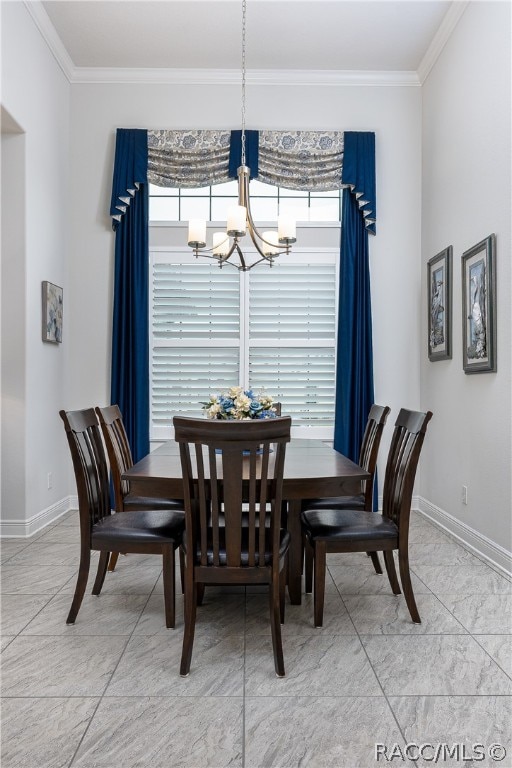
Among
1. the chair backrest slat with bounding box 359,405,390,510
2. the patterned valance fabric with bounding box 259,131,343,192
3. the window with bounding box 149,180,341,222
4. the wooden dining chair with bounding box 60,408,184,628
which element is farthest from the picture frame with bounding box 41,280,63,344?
the chair backrest slat with bounding box 359,405,390,510

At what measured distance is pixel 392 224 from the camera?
4.85 meters

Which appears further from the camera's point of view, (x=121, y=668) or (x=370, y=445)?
(x=370, y=445)

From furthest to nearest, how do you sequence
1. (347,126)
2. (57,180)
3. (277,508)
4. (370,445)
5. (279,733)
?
(347,126), (57,180), (370,445), (277,508), (279,733)

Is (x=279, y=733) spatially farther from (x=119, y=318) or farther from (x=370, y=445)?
(x=119, y=318)

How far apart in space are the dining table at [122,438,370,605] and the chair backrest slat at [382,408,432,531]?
0.63 ft

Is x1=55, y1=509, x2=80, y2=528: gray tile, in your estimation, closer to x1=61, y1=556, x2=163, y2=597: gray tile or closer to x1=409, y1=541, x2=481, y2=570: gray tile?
x1=61, y1=556, x2=163, y2=597: gray tile

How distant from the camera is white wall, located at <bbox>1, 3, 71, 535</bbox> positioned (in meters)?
3.78

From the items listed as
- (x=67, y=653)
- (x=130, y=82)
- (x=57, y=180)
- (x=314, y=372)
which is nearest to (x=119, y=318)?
(x=57, y=180)

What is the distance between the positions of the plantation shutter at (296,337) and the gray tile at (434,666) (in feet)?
8.87

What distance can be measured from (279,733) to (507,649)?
3.56 feet

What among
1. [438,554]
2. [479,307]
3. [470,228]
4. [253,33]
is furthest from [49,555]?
[253,33]

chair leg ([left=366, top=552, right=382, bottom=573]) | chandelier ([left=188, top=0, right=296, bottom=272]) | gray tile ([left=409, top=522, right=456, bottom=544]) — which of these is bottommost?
gray tile ([left=409, top=522, right=456, bottom=544])

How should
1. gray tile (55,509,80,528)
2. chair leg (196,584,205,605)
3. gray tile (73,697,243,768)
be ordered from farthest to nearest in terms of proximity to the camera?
1. gray tile (55,509,80,528)
2. chair leg (196,584,205,605)
3. gray tile (73,697,243,768)

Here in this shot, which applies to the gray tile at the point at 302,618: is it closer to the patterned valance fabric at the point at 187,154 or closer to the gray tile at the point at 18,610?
the gray tile at the point at 18,610
